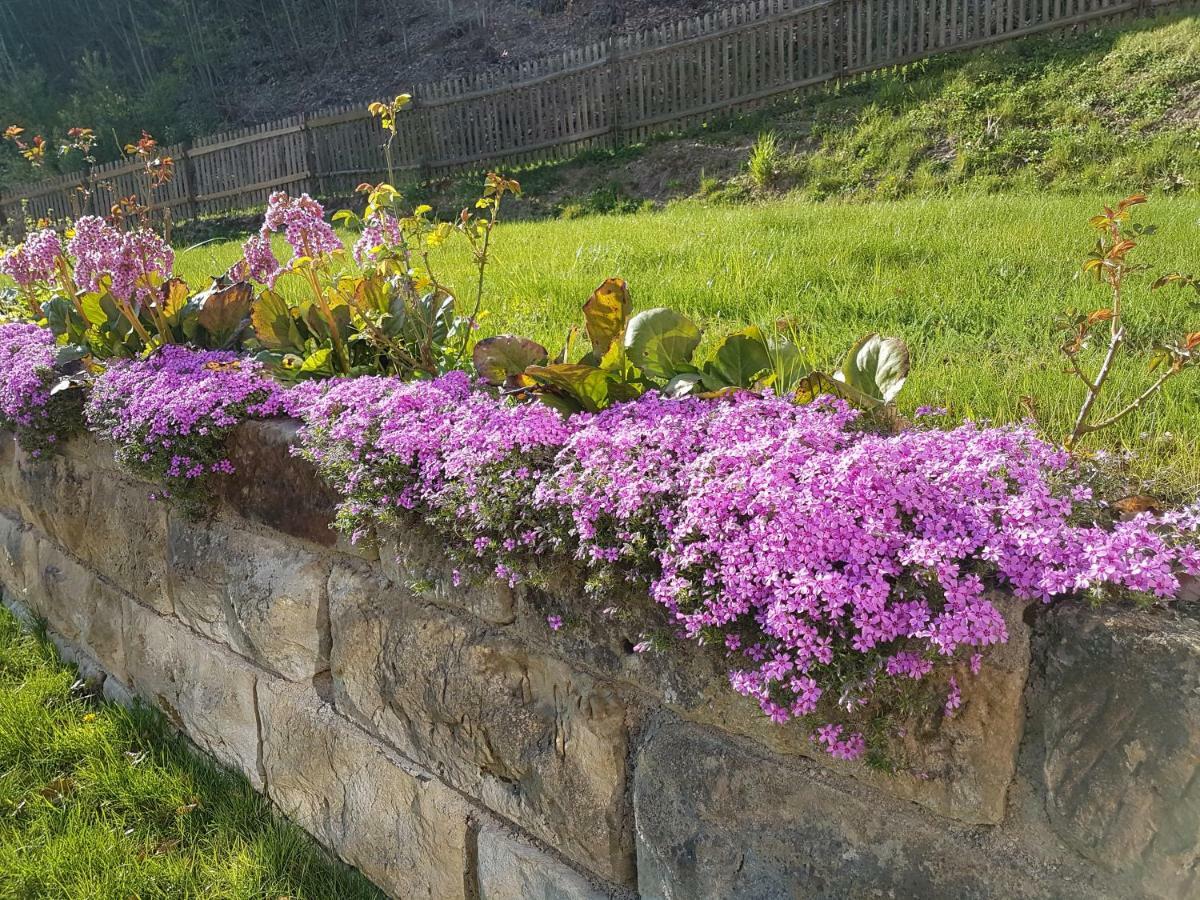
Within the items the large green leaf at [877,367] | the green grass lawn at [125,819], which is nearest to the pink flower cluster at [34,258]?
the green grass lawn at [125,819]

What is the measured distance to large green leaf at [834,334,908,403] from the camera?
1.62m

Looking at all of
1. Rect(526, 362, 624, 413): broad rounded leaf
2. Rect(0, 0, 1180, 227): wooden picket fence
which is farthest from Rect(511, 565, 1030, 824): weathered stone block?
Rect(0, 0, 1180, 227): wooden picket fence

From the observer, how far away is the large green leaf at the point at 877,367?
5.32ft

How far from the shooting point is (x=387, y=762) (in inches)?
85.5

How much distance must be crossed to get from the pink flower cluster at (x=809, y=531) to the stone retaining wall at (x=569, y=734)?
82mm

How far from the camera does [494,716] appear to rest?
1.82m

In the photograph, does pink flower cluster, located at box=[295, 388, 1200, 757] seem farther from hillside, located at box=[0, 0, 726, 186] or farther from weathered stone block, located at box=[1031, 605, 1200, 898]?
hillside, located at box=[0, 0, 726, 186]

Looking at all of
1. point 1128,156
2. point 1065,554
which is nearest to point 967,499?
point 1065,554

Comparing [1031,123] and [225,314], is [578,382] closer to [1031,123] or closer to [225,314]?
[225,314]

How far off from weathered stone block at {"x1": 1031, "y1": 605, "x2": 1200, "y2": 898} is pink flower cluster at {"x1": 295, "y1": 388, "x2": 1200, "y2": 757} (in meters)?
0.06

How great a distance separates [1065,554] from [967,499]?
150mm

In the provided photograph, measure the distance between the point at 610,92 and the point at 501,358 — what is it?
11.8 m

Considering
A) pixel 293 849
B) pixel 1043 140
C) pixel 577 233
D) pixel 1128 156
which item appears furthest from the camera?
pixel 1043 140

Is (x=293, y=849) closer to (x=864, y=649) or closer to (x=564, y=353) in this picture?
(x=564, y=353)
